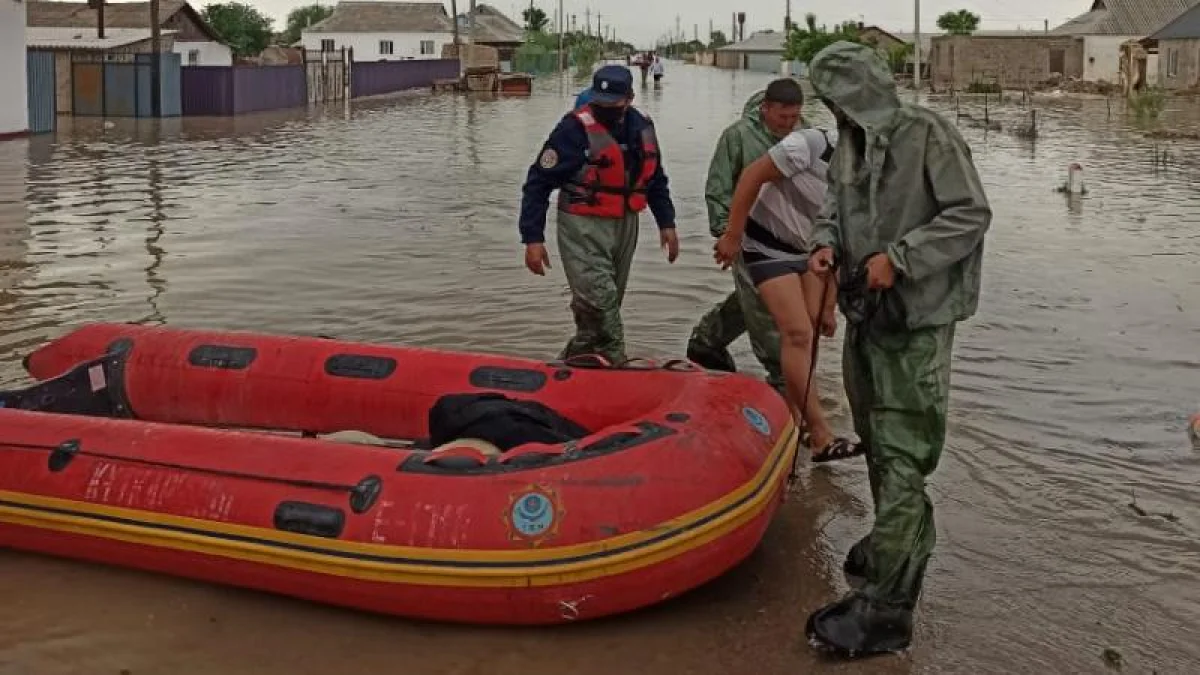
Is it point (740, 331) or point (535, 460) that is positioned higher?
point (740, 331)

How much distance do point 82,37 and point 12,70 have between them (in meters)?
14.6

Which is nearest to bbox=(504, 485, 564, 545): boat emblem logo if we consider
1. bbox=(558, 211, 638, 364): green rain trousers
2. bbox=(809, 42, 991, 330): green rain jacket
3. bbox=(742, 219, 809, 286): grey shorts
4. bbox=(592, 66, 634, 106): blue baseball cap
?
bbox=(809, 42, 991, 330): green rain jacket

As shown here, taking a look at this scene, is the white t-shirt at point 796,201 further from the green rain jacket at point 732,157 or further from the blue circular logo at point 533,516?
the blue circular logo at point 533,516


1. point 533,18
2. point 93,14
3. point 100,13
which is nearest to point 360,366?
point 100,13

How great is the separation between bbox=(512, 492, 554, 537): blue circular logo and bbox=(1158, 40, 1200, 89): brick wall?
44.8 m

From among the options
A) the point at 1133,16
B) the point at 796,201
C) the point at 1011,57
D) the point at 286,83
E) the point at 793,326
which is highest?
the point at 1133,16

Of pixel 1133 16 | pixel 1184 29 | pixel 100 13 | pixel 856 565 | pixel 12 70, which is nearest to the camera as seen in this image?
pixel 856 565

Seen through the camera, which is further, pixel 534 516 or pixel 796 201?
pixel 796 201

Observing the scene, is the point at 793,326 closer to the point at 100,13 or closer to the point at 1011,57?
the point at 100,13

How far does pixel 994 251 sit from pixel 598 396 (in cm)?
735

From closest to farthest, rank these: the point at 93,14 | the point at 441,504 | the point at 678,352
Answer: the point at 441,504, the point at 678,352, the point at 93,14

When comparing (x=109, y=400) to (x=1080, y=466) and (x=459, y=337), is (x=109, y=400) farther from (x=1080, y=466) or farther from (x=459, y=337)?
(x=1080, y=466)

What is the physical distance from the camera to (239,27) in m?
68.0

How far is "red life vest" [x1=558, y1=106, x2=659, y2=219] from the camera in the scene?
5.83 metres
